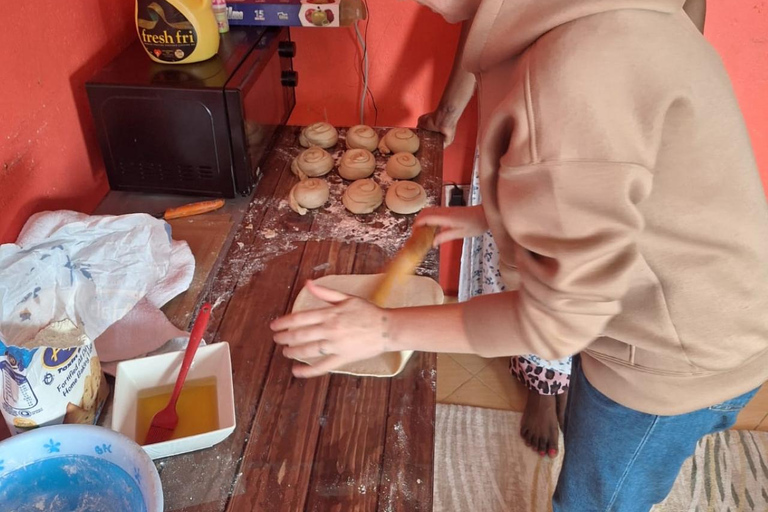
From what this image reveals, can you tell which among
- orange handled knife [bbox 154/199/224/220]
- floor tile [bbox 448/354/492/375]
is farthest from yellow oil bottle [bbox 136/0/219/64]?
floor tile [bbox 448/354/492/375]

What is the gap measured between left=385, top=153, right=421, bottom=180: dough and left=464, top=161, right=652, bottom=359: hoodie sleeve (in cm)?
61

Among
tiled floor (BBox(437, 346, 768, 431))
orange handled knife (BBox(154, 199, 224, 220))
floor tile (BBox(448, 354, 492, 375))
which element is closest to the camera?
orange handled knife (BBox(154, 199, 224, 220))

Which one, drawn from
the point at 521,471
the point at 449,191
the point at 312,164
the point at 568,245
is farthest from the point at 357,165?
the point at 521,471

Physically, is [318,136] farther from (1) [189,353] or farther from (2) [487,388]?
(2) [487,388]

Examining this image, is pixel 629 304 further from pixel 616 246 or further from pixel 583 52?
pixel 583 52

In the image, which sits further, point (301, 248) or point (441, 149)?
point (441, 149)

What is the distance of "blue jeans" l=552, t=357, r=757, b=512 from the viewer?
89 cm

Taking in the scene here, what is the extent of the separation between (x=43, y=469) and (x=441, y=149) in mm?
1044

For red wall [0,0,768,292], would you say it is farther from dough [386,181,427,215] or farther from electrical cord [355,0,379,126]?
dough [386,181,427,215]

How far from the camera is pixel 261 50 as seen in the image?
4.07ft

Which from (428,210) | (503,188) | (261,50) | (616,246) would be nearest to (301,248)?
(428,210)

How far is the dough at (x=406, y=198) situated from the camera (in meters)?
1.19

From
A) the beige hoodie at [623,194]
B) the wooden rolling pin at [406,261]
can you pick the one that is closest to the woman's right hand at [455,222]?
the wooden rolling pin at [406,261]

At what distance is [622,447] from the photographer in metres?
0.93
